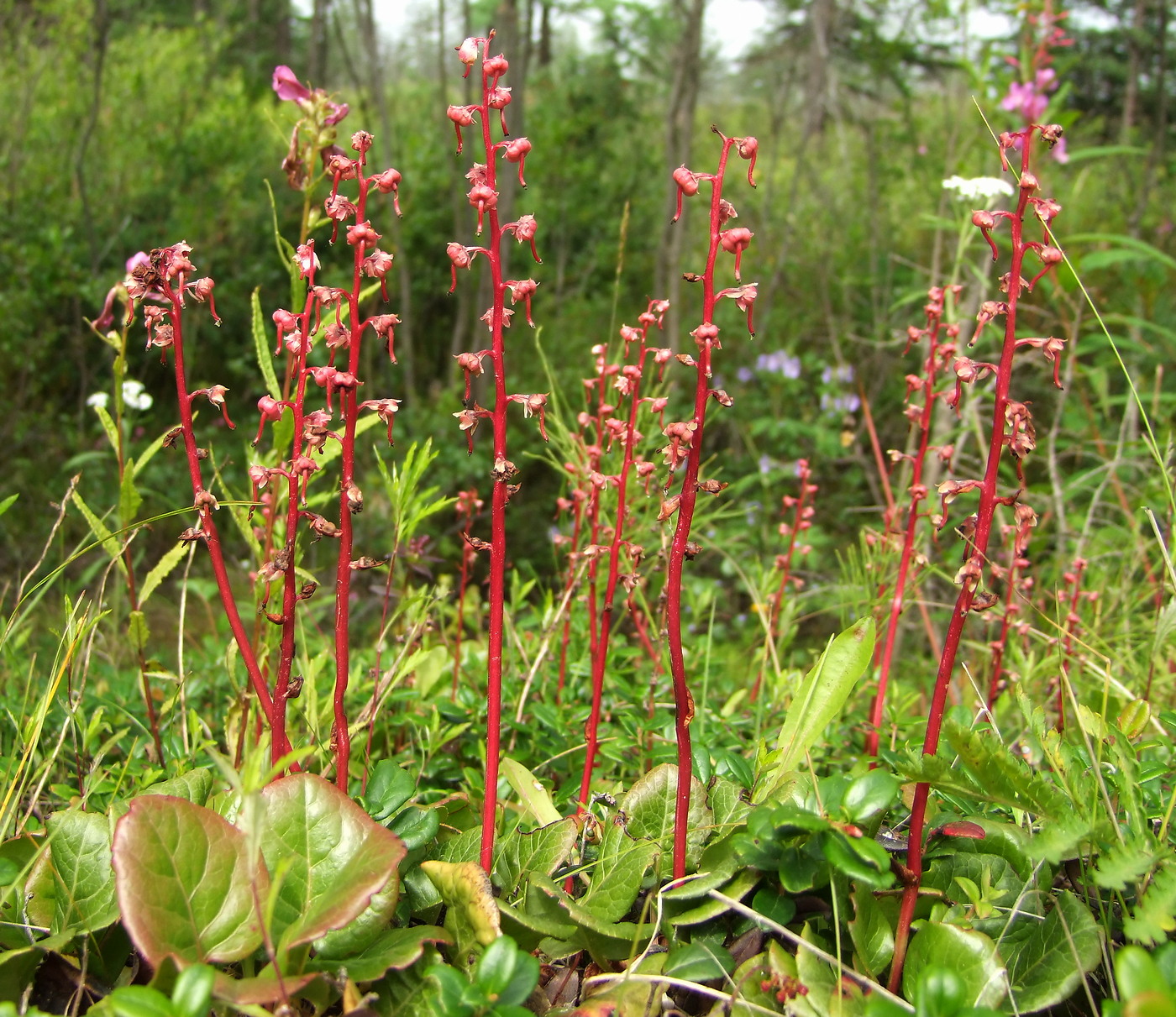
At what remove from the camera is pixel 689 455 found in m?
1.01

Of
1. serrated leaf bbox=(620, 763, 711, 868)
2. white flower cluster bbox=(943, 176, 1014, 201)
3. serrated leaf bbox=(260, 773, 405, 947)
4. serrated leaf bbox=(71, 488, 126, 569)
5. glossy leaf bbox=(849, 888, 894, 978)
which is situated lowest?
glossy leaf bbox=(849, 888, 894, 978)

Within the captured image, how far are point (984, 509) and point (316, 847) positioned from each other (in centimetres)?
80

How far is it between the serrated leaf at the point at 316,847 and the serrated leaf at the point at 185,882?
0.10ft

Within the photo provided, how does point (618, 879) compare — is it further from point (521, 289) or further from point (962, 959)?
point (521, 289)

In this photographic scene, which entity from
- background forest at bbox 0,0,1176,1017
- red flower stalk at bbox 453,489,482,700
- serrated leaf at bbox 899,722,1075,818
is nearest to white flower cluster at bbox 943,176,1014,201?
background forest at bbox 0,0,1176,1017

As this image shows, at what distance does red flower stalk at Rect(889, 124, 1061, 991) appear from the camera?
3.05ft

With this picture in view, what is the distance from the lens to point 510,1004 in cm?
85

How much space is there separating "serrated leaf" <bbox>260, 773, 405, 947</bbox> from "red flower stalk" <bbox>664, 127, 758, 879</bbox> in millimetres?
324

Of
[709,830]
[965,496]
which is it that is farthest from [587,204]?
[709,830]

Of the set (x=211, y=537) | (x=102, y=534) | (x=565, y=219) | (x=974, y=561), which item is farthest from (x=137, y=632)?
(x=565, y=219)

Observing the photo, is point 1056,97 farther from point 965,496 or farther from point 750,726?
point 750,726

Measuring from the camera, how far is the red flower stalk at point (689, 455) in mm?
938

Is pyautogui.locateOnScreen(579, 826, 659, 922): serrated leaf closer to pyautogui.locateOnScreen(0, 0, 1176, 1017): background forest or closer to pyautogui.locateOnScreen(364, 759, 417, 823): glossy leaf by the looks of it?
pyautogui.locateOnScreen(0, 0, 1176, 1017): background forest

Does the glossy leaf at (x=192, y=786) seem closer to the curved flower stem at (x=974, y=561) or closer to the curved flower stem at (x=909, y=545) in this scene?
the curved flower stem at (x=974, y=561)
